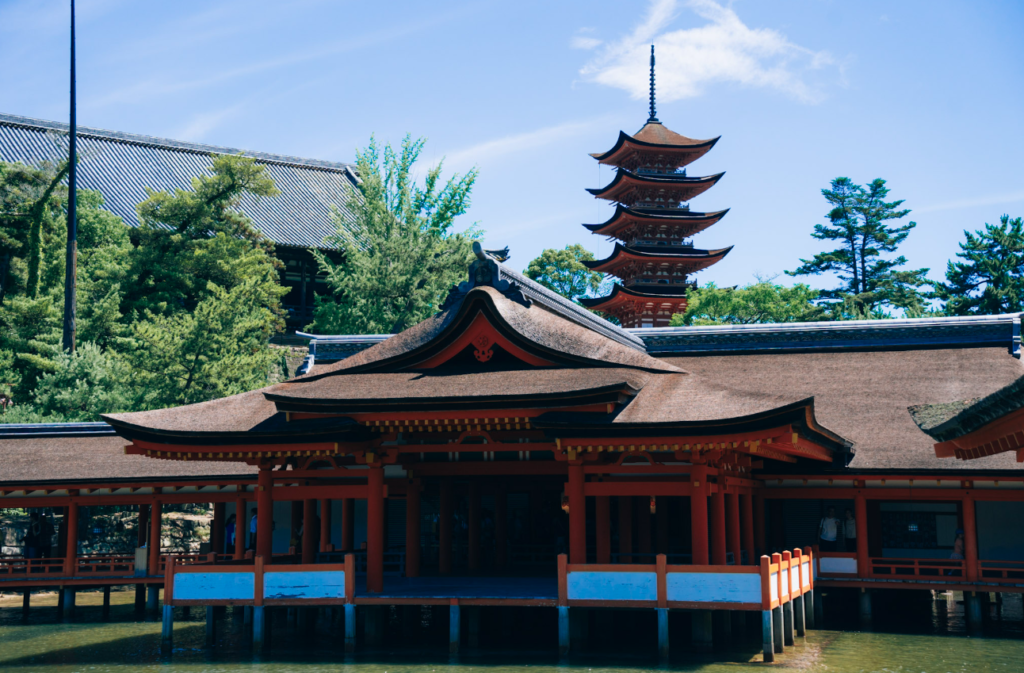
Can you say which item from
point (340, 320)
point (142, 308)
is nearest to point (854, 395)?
point (340, 320)

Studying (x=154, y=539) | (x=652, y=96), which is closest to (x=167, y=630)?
(x=154, y=539)

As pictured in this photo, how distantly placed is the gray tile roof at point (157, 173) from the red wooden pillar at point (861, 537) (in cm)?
3306

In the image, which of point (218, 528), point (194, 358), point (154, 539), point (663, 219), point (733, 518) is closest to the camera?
point (733, 518)

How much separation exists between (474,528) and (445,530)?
851 mm

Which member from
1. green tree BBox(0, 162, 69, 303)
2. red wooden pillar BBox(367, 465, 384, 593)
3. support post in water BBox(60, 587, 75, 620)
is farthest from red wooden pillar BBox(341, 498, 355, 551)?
green tree BBox(0, 162, 69, 303)

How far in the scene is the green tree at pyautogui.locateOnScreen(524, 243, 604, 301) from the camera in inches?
2830

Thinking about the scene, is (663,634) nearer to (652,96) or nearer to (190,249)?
(190,249)

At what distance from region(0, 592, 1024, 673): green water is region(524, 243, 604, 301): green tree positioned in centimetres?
4948

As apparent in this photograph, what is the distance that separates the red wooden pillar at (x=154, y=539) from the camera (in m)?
24.6

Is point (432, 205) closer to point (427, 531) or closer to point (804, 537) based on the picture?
point (427, 531)

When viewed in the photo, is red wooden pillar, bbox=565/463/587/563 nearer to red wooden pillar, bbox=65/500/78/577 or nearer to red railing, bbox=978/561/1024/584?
red railing, bbox=978/561/1024/584

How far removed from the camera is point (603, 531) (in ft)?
61.7

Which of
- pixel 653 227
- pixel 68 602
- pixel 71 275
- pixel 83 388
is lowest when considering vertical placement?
pixel 68 602

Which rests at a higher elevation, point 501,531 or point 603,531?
point 603,531
